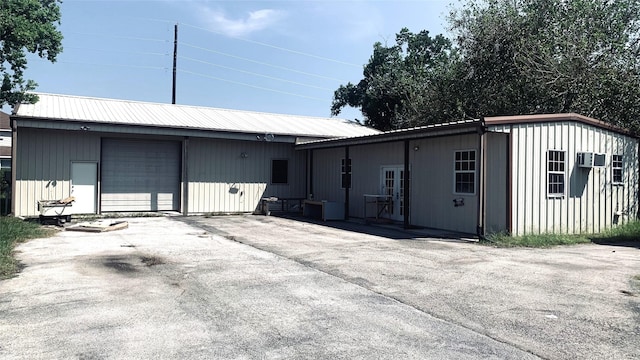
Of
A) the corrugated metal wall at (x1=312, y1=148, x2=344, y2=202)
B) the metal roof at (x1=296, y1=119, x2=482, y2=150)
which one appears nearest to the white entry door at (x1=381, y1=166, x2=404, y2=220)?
the metal roof at (x1=296, y1=119, x2=482, y2=150)

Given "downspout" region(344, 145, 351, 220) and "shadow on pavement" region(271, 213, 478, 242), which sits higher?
"downspout" region(344, 145, 351, 220)

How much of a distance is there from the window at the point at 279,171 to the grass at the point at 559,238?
1057 centimetres

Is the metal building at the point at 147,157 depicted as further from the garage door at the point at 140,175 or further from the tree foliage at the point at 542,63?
the tree foliage at the point at 542,63

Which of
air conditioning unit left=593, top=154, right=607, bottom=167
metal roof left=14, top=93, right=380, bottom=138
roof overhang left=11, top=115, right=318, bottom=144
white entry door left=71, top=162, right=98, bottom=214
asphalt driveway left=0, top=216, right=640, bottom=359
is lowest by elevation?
asphalt driveway left=0, top=216, right=640, bottom=359

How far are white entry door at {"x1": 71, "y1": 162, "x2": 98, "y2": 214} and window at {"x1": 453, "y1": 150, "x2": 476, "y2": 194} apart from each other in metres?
12.0

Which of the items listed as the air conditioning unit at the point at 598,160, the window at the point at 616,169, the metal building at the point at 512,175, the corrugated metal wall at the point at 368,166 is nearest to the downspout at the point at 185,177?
the corrugated metal wall at the point at 368,166

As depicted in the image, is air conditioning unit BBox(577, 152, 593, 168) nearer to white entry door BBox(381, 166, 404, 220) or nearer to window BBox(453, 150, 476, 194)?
window BBox(453, 150, 476, 194)

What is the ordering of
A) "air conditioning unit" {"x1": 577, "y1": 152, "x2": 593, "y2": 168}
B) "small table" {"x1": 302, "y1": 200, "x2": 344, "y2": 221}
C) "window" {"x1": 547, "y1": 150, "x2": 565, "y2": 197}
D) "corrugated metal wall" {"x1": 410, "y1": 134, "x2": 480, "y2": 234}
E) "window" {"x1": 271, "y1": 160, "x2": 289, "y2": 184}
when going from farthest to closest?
"window" {"x1": 271, "y1": 160, "x2": 289, "y2": 184}, "small table" {"x1": 302, "y1": 200, "x2": 344, "y2": 221}, "corrugated metal wall" {"x1": 410, "y1": 134, "x2": 480, "y2": 234}, "air conditioning unit" {"x1": 577, "y1": 152, "x2": 593, "y2": 168}, "window" {"x1": 547, "y1": 150, "x2": 565, "y2": 197}

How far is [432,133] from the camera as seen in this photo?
488 inches

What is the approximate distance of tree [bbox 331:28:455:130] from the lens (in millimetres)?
31969

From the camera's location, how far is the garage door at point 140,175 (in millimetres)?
17250

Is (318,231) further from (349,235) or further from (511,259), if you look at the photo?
(511,259)

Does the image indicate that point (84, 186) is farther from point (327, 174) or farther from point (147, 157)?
point (327, 174)

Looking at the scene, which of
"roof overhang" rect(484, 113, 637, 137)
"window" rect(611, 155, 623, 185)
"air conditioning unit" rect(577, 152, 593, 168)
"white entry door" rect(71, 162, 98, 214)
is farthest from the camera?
"white entry door" rect(71, 162, 98, 214)
